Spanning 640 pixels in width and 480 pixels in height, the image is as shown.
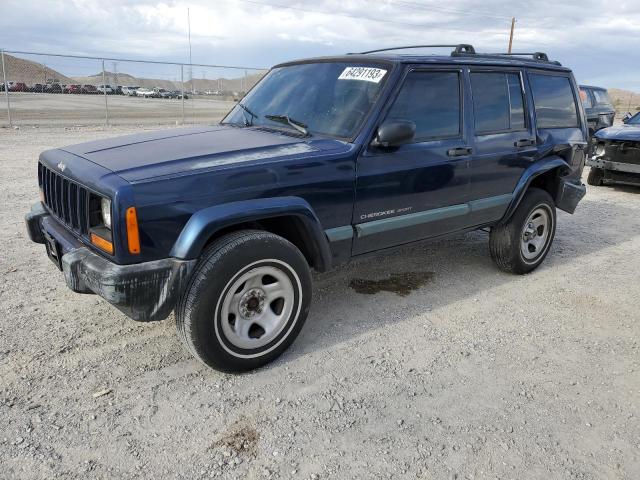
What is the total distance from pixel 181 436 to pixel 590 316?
131 inches

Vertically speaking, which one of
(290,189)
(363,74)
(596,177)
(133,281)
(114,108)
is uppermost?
(363,74)

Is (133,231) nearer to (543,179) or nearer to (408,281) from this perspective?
(408,281)

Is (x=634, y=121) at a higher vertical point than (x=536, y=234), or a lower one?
higher

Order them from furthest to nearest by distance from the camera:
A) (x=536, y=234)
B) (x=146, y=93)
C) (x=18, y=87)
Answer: (x=146, y=93) → (x=18, y=87) → (x=536, y=234)

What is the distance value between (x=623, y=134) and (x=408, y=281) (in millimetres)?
6637

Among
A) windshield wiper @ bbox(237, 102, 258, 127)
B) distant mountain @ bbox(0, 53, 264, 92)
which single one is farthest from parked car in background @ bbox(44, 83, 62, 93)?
windshield wiper @ bbox(237, 102, 258, 127)

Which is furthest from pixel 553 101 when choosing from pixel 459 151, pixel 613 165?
pixel 613 165

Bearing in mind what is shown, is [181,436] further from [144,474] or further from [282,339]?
[282,339]

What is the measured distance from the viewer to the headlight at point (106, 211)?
9.37 feet

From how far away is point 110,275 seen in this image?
275cm

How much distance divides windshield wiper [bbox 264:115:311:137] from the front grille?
59.4 inches

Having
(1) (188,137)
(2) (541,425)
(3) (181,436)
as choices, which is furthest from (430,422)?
(1) (188,137)

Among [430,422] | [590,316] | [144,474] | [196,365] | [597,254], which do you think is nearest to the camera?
[144,474]

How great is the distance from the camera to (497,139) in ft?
14.7
